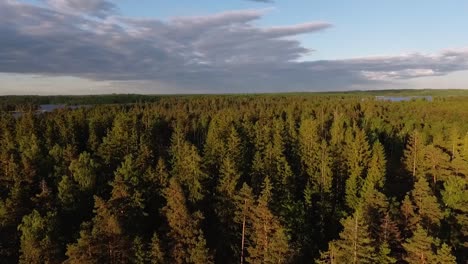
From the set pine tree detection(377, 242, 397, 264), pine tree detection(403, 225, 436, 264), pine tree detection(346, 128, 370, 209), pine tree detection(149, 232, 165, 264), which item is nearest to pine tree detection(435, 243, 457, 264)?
pine tree detection(403, 225, 436, 264)

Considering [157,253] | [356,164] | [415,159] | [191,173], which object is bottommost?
[157,253]

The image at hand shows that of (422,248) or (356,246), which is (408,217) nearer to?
(422,248)

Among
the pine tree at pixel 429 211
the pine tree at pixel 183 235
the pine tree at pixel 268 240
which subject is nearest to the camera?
the pine tree at pixel 268 240

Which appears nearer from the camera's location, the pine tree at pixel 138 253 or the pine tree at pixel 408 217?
the pine tree at pixel 138 253

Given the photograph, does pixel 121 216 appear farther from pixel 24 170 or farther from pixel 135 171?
pixel 24 170

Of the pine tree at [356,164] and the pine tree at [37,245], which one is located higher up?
the pine tree at [356,164]

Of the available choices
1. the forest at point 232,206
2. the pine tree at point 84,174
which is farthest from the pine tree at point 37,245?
the pine tree at point 84,174

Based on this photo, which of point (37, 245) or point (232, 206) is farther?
point (232, 206)

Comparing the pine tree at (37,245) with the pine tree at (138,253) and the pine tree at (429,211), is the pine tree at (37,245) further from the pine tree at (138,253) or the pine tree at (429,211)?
the pine tree at (429,211)

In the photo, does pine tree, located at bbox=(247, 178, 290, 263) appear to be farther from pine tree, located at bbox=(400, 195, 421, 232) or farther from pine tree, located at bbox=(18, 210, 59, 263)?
pine tree, located at bbox=(18, 210, 59, 263)

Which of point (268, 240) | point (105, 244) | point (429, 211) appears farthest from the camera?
point (429, 211)

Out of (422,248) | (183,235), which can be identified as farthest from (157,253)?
(422,248)
